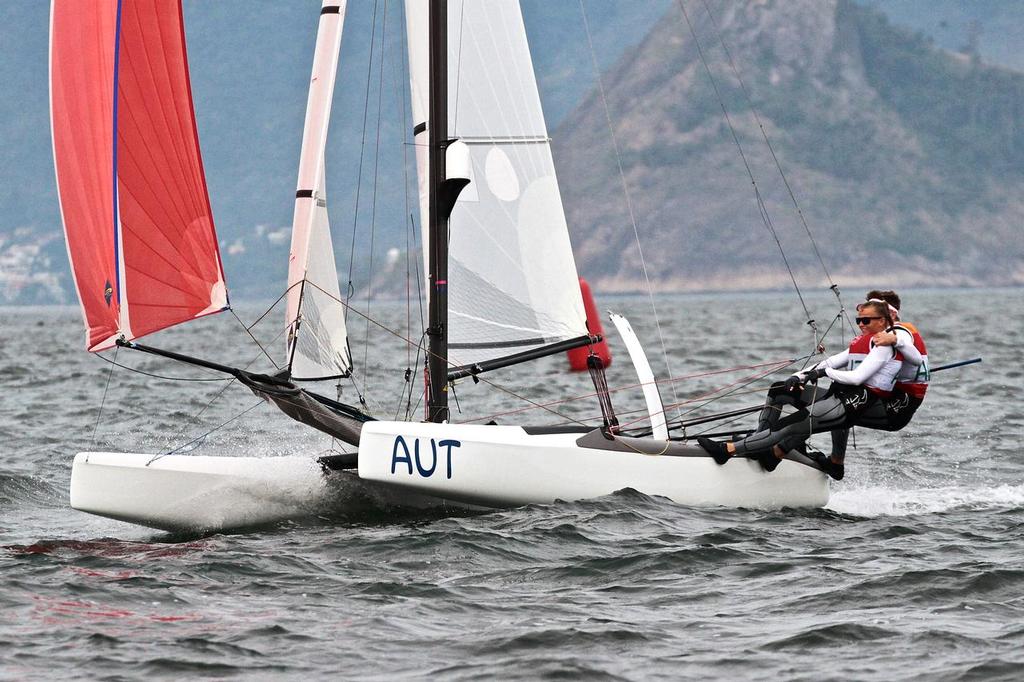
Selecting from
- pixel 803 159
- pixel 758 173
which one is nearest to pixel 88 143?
pixel 758 173

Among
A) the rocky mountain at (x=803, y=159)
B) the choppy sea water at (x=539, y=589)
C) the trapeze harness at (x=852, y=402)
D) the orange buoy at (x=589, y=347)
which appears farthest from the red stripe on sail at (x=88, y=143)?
the rocky mountain at (x=803, y=159)

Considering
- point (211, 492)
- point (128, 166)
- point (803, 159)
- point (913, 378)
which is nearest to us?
point (128, 166)

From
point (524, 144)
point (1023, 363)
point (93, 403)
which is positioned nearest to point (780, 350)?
point (1023, 363)

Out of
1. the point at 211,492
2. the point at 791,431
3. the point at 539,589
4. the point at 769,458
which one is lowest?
the point at 539,589

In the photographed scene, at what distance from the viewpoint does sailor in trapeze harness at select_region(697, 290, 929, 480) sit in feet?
24.5

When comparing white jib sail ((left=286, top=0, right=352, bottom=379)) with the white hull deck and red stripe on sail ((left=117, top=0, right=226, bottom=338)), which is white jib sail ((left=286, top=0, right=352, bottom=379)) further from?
red stripe on sail ((left=117, top=0, right=226, bottom=338))

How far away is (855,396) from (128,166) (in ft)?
12.7

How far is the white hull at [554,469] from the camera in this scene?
23.2ft

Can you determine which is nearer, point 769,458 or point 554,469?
point 554,469

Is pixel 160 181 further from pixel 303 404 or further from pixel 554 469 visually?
pixel 554 469

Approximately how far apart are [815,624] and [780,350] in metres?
19.6

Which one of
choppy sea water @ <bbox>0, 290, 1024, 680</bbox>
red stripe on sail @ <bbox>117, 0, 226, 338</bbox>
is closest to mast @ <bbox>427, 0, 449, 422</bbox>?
choppy sea water @ <bbox>0, 290, 1024, 680</bbox>

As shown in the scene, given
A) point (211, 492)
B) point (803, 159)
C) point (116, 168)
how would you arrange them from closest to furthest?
point (116, 168), point (211, 492), point (803, 159)

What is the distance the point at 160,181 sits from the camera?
22.6 feet
